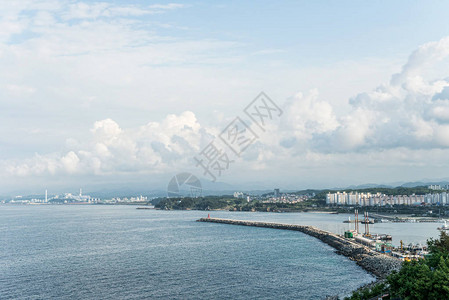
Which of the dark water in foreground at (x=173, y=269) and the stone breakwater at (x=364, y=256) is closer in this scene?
the dark water in foreground at (x=173, y=269)

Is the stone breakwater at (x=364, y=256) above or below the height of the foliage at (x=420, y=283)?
below

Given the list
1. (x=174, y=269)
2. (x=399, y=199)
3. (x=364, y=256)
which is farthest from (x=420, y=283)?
(x=399, y=199)

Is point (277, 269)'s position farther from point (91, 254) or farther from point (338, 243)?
point (91, 254)

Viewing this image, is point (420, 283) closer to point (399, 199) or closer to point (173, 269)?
point (173, 269)

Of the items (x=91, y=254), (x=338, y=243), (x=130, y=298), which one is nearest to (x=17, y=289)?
Answer: (x=130, y=298)

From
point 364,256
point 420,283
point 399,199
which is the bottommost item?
point 364,256

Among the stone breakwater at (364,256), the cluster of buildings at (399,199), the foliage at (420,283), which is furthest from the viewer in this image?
the cluster of buildings at (399,199)

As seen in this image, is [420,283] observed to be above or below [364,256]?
above

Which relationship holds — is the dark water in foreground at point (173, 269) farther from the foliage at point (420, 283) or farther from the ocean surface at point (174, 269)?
the foliage at point (420, 283)

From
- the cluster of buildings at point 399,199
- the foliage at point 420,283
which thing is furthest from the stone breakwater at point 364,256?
the cluster of buildings at point 399,199

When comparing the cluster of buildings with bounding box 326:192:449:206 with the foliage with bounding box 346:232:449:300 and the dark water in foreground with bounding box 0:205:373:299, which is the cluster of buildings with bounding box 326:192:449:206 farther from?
the foliage with bounding box 346:232:449:300

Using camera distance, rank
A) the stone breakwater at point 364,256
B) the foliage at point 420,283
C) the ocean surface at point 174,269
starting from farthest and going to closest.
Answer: the stone breakwater at point 364,256, the ocean surface at point 174,269, the foliage at point 420,283

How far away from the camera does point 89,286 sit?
71.3ft

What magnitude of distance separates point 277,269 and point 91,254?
15.7 metres
